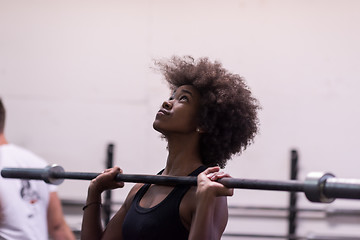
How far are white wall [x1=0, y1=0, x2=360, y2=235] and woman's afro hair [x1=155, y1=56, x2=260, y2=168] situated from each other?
1919mm

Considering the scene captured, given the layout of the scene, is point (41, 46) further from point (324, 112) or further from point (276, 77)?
point (324, 112)

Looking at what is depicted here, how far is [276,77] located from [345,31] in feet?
1.65

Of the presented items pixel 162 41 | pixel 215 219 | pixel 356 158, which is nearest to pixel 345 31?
pixel 356 158

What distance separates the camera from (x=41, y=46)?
4.04 m

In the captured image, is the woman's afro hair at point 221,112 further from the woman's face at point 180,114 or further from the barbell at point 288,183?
the barbell at point 288,183

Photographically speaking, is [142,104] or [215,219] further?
[142,104]

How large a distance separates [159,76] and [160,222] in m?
2.31

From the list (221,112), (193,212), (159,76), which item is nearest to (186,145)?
(221,112)

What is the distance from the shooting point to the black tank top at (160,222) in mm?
1708

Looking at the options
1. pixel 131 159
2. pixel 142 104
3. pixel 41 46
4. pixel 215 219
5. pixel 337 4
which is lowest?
pixel 215 219

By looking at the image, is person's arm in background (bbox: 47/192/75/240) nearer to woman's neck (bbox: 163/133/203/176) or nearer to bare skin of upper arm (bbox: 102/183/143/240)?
bare skin of upper arm (bbox: 102/183/143/240)

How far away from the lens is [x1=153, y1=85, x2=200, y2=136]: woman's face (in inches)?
73.0

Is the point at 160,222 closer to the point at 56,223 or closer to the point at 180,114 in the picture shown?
the point at 180,114

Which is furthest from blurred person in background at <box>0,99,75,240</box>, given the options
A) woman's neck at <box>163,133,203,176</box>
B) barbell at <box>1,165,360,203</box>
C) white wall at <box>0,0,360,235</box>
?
white wall at <box>0,0,360,235</box>
